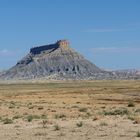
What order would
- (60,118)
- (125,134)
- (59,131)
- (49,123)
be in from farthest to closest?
(60,118) → (49,123) → (59,131) → (125,134)

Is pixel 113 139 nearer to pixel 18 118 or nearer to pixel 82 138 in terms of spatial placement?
pixel 82 138

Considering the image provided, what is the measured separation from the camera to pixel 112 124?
27.6m

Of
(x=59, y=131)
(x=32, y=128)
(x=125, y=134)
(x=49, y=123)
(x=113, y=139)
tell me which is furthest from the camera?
(x=49, y=123)

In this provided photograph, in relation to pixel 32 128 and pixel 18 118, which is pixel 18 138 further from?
pixel 18 118

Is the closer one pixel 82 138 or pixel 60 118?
pixel 82 138

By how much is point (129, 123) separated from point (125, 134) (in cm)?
544

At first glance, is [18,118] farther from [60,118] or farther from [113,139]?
[113,139]

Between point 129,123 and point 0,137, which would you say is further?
point 129,123

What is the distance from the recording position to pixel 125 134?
2259 cm

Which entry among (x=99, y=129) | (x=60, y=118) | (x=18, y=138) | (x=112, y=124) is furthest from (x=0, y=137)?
(x=60, y=118)

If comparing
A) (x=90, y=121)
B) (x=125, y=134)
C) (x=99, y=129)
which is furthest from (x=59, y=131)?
(x=90, y=121)

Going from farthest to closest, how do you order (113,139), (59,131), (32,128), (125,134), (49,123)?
(49,123) < (32,128) < (59,131) < (125,134) < (113,139)

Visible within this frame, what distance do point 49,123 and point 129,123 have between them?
4.56 metres

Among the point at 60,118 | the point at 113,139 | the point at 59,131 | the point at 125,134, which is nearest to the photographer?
the point at 113,139
